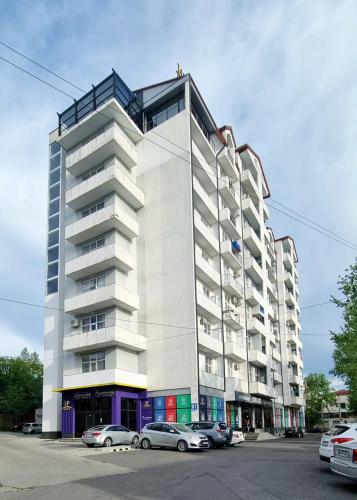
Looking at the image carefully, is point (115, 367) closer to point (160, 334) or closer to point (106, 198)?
point (160, 334)

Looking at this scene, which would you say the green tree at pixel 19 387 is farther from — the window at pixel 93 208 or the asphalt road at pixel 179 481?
the asphalt road at pixel 179 481

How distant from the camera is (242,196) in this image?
181 feet

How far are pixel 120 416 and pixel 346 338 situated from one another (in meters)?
18.9

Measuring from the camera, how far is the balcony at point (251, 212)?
54.0 meters

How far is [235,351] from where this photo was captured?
43.7 m

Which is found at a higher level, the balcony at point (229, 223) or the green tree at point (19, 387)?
the balcony at point (229, 223)

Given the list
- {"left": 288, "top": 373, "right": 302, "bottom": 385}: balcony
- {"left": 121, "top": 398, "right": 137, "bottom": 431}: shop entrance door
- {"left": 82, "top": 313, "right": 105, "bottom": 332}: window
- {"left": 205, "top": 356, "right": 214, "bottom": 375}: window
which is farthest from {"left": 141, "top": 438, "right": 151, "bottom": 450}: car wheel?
{"left": 288, "top": 373, "right": 302, "bottom": 385}: balcony

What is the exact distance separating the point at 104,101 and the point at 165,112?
5.59 meters

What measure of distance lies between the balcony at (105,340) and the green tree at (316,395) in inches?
2679

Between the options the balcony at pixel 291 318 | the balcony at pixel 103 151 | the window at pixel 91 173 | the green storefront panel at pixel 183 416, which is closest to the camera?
the green storefront panel at pixel 183 416

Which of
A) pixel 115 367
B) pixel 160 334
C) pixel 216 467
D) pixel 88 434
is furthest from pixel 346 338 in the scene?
pixel 216 467

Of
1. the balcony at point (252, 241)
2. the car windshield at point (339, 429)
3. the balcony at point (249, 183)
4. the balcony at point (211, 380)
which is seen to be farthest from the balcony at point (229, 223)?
the car windshield at point (339, 429)

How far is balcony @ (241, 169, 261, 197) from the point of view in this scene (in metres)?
54.2

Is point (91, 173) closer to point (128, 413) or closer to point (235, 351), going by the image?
point (235, 351)
